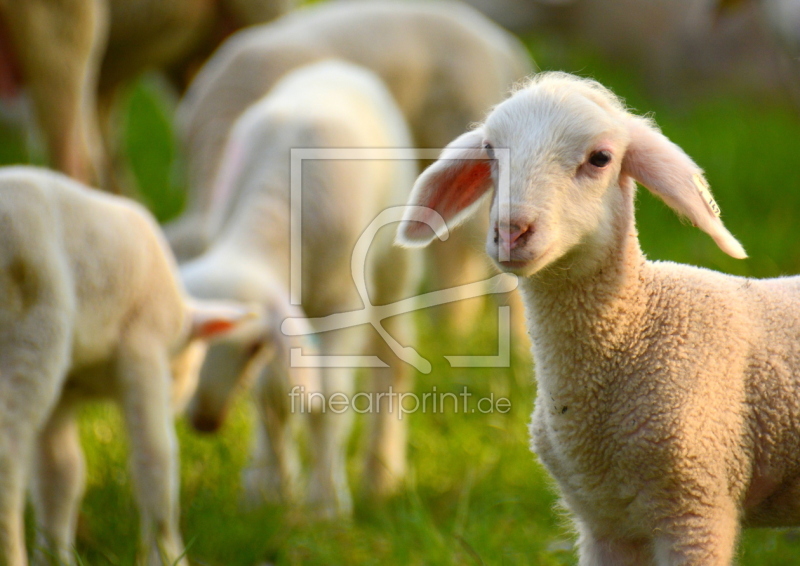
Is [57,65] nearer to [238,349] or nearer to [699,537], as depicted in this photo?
[238,349]

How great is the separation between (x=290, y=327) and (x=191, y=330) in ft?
1.62

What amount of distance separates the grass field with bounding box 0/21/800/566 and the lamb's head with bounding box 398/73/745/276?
917mm

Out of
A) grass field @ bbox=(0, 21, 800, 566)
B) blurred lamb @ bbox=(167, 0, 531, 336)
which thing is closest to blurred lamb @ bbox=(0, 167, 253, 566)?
grass field @ bbox=(0, 21, 800, 566)

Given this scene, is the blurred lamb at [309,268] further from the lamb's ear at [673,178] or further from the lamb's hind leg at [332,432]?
the lamb's ear at [673,178]

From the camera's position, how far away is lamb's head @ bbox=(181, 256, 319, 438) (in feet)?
12.1

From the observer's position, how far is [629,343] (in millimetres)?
2262

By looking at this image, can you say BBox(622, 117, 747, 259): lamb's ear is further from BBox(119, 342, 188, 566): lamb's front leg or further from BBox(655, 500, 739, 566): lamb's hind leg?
BBox(119, 342, 188, 566): lamb's front leg

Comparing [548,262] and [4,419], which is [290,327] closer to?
[4,419]

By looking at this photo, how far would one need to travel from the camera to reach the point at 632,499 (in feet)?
7.13

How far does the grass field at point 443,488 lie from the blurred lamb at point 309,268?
17 cm

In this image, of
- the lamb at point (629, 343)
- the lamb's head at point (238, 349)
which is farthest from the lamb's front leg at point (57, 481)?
the lamb at point (629, 343)

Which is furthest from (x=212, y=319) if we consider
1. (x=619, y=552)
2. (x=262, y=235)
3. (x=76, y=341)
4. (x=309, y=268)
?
(x=619, y=552)

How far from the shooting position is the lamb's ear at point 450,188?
2.34m

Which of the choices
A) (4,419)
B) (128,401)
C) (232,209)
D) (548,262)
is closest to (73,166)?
(232,209)
